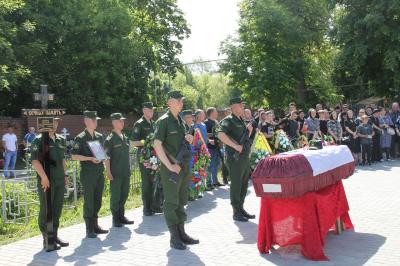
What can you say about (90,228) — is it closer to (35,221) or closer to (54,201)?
(54,201)

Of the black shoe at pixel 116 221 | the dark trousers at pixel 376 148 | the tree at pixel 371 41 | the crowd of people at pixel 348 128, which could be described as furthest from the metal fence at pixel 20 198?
the tree at pixel 371 41

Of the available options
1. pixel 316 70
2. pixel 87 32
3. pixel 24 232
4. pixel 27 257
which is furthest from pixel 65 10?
pixel 27 257

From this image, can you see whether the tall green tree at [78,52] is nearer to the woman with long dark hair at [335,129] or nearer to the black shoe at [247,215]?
the woman with long dark hair at [335,129]

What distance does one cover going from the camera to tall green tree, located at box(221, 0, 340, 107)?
25.8 m

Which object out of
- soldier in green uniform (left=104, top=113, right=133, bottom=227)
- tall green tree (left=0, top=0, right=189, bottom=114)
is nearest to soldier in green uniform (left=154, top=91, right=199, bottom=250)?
soldier in green uniform (left=104, top=113, right=133, bottom=227)

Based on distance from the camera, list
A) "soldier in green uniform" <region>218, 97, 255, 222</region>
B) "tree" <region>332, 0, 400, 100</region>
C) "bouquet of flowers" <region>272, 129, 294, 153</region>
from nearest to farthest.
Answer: "soldier in green uniform" <region>218, 97, 255, 222</region> → "bouquet of flowers" <region>272, 129, 294, 153</region> → "tree" <region>332, 0, 400, 100</region>

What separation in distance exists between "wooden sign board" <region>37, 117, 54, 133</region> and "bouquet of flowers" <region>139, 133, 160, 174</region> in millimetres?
2497

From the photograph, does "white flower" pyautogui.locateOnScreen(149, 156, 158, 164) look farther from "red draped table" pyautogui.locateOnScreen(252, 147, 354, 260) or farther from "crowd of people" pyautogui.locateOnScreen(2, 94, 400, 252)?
"red draped table" pyautogui.locateOnScreen(252, 147, 354, 260)

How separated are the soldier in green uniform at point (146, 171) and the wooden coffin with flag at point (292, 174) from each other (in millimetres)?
3359

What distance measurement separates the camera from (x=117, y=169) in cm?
794

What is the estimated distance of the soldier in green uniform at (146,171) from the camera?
888cm

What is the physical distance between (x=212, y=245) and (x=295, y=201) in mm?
1393

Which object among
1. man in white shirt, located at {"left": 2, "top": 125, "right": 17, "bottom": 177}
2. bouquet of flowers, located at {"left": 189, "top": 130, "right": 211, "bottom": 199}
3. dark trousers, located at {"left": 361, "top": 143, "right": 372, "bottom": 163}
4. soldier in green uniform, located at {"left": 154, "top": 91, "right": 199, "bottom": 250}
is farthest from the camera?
man in white shirt, located at {"left": 2, "top": 125, "right": 17, "bottom": 177}

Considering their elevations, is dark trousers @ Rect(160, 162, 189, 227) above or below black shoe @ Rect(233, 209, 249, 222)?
above
